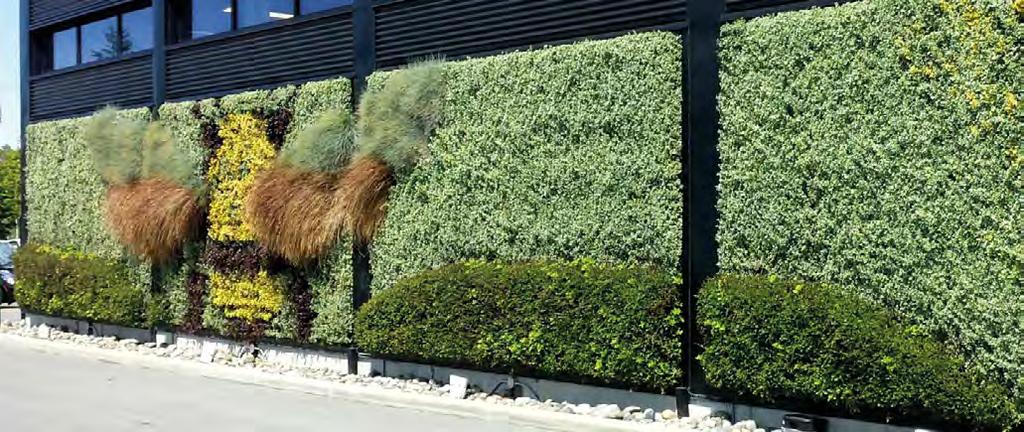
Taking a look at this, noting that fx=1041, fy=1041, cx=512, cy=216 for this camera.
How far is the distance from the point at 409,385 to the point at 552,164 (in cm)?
332

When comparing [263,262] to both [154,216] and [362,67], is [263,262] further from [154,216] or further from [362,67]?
[362,67]

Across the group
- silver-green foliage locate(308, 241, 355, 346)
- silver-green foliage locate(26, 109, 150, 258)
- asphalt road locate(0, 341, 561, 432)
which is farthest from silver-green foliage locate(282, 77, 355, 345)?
silver-green foliage locate(26, 109, 150, 258)

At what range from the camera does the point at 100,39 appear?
19359 mm

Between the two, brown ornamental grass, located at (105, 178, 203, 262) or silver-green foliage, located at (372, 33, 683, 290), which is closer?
silver-green foliage, located at (372, 33, 683, 290)

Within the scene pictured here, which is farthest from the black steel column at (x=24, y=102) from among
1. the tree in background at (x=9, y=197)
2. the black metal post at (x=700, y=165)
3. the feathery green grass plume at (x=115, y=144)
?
the tree in background at (x=9, y=197)

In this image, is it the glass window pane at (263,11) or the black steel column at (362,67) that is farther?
the glass window pane at (263,11)

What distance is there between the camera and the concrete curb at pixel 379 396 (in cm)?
958

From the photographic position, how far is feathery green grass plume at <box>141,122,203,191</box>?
15344 mm

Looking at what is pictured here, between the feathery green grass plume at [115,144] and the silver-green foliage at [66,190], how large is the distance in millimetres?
208

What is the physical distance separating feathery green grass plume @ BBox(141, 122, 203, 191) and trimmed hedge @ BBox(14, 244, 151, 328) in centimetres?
198

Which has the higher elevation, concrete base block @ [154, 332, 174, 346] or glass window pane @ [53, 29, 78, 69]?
glass window pane @ [53, 29, 78, 69]

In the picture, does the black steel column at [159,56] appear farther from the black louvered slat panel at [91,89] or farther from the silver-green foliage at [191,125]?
the silver-green foliage at [191,125]

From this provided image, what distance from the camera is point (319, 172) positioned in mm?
12930

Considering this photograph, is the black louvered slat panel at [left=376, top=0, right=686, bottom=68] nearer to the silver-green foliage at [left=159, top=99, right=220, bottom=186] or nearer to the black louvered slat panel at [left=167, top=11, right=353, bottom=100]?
the black louvered slat panel at [left=167, top=11, right=353, bottom=100]
